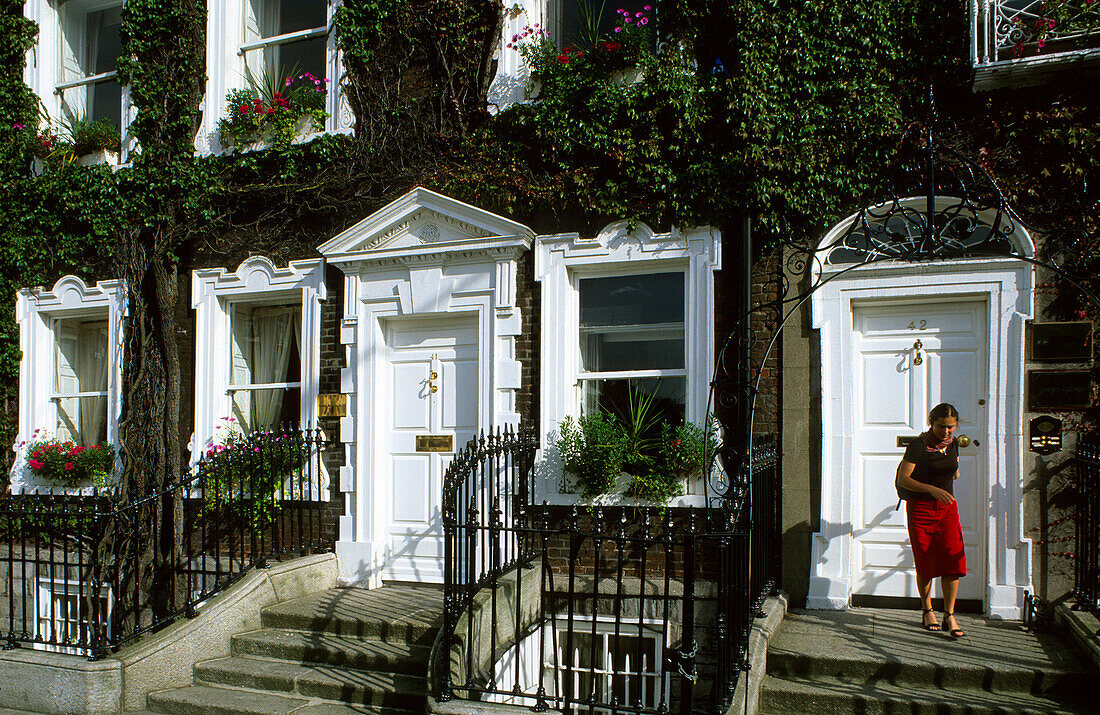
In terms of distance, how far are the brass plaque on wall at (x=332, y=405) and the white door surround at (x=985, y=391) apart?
4.29 m

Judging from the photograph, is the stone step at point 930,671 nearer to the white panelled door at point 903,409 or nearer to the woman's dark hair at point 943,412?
the white panelled door at point 903,409

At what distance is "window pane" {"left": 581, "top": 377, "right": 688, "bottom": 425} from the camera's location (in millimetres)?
7270

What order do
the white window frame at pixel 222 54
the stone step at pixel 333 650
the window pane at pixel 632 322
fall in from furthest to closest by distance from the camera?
the white window frame at pixel 222 54 → the window pane at pixel 632 322 → the stone step at pixel 333 650

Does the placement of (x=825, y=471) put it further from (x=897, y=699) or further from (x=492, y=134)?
(x=492, y=134)

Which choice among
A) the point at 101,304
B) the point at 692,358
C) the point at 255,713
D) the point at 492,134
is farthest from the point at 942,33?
the point at 101,304

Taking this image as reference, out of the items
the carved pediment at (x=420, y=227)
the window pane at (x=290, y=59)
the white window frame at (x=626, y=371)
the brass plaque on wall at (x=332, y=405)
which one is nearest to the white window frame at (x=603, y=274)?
the white window frame at (x=626, y=371)

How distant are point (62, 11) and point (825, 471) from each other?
10072 mm

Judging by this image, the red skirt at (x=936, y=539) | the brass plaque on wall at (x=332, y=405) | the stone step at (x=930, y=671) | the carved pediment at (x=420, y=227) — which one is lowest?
the stone step at (x=930, y=671)

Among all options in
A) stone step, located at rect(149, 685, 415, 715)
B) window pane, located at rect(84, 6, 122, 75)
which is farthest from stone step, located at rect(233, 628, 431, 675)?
window pane, located at rect(84, 6, 122, 75)

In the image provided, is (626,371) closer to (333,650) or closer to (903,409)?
(903,409)

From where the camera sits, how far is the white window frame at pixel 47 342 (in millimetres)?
9180

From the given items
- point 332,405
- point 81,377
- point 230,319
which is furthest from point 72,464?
A: point 332,405

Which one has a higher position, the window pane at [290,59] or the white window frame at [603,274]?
the window pane at [290,59]

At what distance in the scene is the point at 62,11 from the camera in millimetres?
10320
